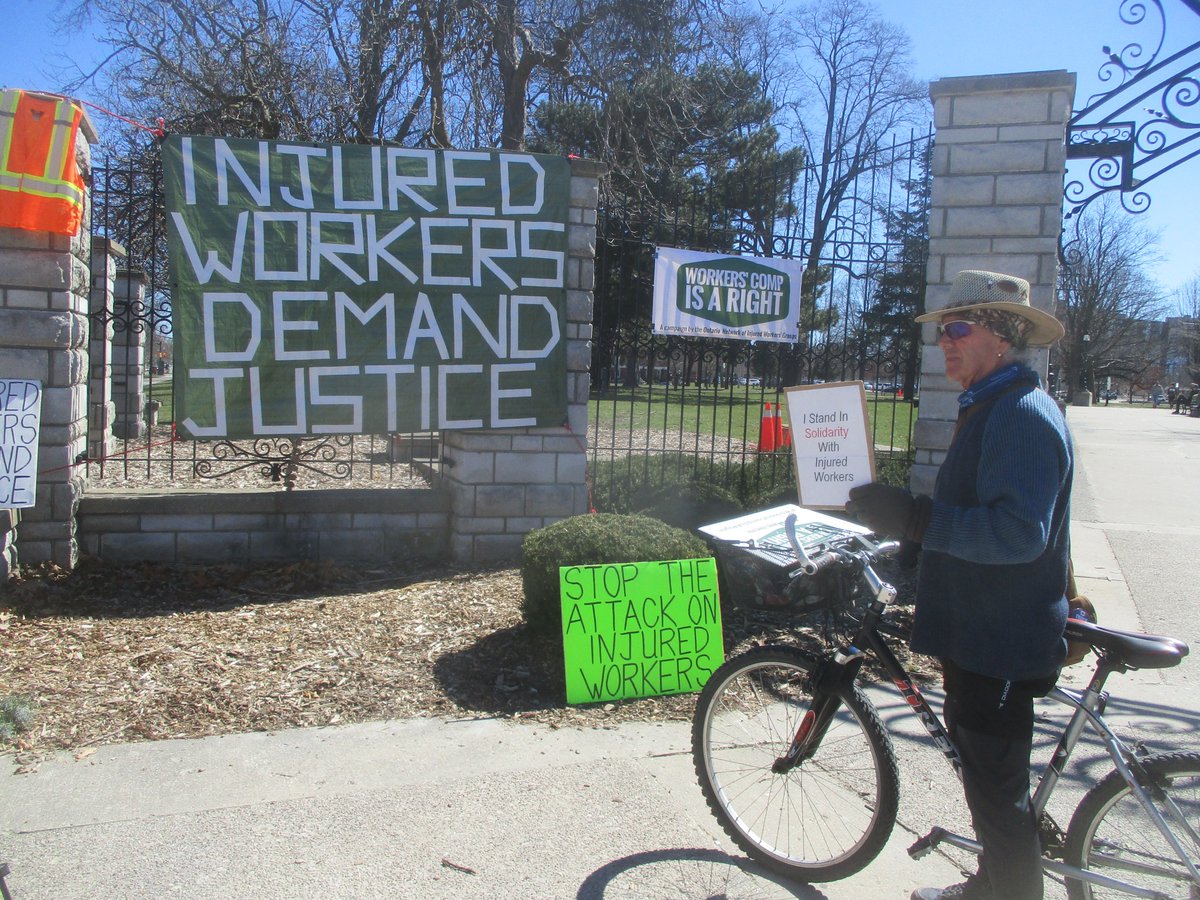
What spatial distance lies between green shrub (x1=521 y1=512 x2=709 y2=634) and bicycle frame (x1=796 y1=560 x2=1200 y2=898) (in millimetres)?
1799

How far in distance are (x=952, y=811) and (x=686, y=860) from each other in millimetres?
A: 1089

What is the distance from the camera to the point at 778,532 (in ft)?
13.9

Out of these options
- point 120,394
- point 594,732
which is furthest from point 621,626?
point 120,394

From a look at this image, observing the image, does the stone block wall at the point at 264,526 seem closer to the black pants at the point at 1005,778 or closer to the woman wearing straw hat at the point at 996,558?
the woman wearing straw hat at the point at 996,558

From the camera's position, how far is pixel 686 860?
3.22 m

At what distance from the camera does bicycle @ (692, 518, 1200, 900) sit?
8.30 ft

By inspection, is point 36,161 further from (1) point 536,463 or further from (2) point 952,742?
(2) point 952,742

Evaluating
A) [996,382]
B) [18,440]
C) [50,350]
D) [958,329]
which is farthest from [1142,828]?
[50,350]

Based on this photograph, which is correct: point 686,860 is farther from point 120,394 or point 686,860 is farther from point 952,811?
point 120,394

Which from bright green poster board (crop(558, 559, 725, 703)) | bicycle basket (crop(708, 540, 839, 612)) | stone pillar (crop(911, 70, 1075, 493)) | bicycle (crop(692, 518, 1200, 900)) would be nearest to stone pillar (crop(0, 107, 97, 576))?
bright green poster board (crop(558, 559, 725, 703))

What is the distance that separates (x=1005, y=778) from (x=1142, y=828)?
17.5 inches

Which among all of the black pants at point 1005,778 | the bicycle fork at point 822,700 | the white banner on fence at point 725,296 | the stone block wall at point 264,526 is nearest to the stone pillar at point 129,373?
the stone block wall at point 264,526

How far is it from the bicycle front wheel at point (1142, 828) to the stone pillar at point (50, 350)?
18.6 feet

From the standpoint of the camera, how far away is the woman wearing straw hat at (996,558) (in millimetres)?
2459
